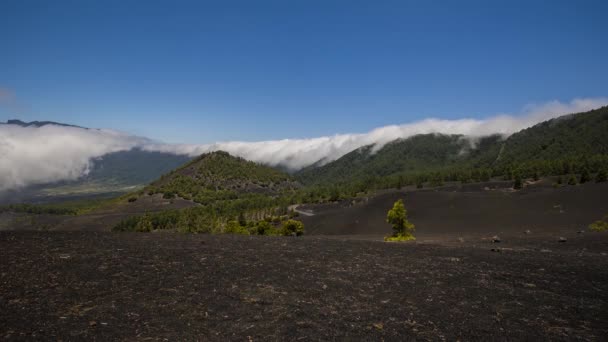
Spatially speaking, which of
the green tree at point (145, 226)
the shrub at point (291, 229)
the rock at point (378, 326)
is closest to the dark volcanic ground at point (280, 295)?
the rock at point (378, 326)

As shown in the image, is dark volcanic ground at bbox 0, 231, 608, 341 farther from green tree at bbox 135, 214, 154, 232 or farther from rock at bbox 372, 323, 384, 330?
green tree at bbox 135, 214, 154, 232

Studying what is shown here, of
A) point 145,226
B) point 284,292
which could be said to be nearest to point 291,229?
point 284,292

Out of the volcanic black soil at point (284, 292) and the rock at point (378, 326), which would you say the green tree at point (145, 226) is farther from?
the rock at point (378, 326)

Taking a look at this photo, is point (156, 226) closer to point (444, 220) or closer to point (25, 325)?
point (444, 220)

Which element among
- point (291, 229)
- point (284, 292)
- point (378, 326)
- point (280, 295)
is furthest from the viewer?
point (291, 229)

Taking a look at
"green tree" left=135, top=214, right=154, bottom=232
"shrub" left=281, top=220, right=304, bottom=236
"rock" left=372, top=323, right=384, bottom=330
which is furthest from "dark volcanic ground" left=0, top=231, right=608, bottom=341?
"green tree" left=135, top=214, right=154, bottom=232

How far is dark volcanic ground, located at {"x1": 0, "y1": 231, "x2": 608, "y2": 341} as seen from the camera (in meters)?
7.11

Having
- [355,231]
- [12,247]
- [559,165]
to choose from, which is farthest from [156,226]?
[559,165]

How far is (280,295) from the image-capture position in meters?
9.60

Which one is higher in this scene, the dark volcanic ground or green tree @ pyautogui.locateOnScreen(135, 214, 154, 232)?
the dark volcanic ground

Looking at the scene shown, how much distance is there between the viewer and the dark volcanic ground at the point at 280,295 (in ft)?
23.3

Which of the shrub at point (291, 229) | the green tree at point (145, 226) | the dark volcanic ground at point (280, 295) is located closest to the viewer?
the dark volcanic ground at point (280, 295)

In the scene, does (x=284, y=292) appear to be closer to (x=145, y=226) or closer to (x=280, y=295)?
(x=280, y=295)

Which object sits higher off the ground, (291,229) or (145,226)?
(291,229)
